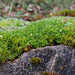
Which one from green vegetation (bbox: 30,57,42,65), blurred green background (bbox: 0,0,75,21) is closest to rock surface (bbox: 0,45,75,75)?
green vegetation (bbox: 30,57,42,65)

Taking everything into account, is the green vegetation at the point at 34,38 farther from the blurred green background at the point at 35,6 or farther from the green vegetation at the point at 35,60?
the blurred green background at the point at 35,6

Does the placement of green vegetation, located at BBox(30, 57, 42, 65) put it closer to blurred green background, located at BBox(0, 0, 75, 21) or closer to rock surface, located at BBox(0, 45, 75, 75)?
rock surface, located at BBox(0, 45, 75, 75)

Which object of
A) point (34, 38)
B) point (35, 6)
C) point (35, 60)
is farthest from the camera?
point (35, 6)

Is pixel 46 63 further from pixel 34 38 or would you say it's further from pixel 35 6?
pixel 35 6

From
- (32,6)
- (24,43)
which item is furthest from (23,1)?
(24,43)

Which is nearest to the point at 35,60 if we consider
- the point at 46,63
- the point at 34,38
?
the point at 46,63
